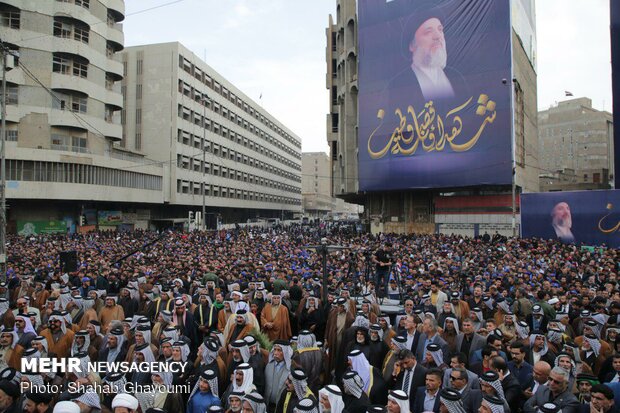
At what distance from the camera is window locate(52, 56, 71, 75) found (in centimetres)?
3291

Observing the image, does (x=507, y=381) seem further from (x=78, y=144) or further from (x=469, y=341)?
(x=78, y=144)

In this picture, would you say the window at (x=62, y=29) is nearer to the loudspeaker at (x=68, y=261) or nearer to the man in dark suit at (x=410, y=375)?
the loudspeaker at (x=68, y=261)

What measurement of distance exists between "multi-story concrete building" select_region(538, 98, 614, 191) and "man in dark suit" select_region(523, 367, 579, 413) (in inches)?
2067

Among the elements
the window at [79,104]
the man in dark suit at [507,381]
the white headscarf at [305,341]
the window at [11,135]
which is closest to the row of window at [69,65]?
the window at [79,104]

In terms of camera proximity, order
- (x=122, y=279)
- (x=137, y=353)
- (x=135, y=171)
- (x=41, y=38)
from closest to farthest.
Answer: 1. (x=137, y=353)
2. (x=122, y=279)
3. (x=41, y=38)
4. (x=135, y=171)

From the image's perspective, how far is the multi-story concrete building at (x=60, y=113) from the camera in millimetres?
31141

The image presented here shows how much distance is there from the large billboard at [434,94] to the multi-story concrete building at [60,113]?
67.9 ft

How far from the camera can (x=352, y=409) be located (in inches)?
175

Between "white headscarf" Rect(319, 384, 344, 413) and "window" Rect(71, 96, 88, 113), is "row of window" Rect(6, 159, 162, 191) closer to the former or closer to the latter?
"window" Rect(71, 96, 88, 113)

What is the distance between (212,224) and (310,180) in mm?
83773

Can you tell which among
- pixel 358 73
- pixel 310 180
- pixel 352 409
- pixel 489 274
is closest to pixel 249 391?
pixel 352 409

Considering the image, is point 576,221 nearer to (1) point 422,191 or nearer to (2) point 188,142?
(1) point 422,191

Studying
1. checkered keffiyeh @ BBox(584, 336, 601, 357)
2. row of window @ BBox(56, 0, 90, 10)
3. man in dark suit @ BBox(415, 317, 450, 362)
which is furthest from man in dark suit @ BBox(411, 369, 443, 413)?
row of window @ BBox(56, 0, 90, 10)

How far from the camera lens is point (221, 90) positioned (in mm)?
55031
